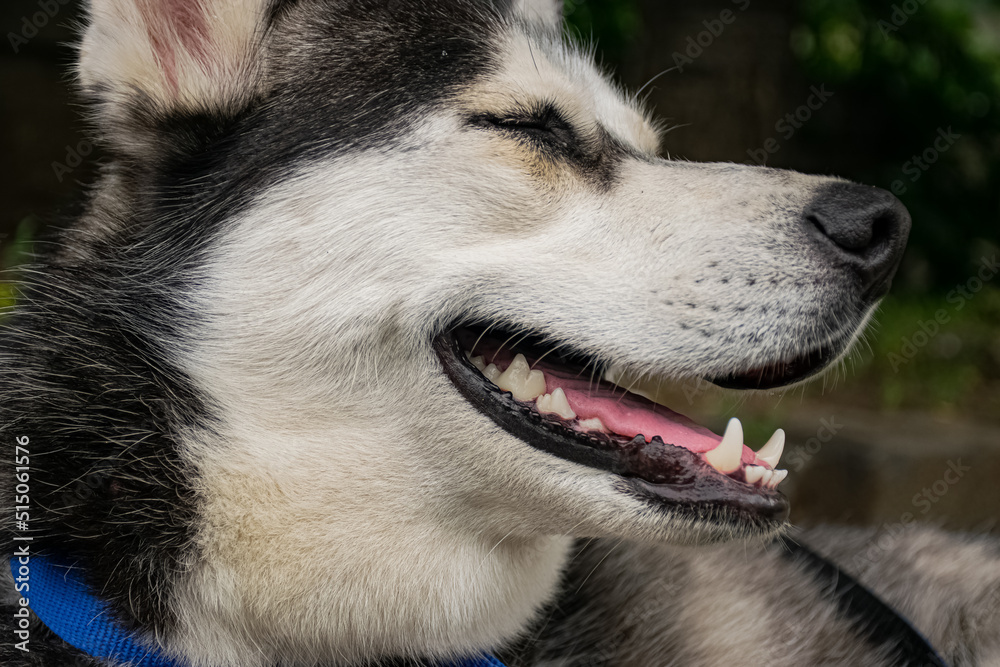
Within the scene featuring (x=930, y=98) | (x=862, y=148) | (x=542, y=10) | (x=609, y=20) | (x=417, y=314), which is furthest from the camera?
(x=862, y=148)

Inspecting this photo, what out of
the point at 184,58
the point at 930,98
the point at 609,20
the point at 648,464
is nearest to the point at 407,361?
the point at 648,464

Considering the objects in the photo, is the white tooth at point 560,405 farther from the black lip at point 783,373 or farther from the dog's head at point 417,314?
the black lip at point 783,373

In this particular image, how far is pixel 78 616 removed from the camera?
1911mm

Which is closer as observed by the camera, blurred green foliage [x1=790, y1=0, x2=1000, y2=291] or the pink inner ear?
the pink inner ear

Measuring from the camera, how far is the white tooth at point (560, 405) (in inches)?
80.3

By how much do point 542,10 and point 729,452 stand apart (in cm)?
164

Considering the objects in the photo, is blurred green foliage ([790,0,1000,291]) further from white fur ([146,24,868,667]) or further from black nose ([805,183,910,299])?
white fur ([146,24,868,667])

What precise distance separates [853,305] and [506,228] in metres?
0.82

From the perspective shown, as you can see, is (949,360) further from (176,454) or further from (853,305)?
(176,454)

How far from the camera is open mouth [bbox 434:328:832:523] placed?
6.45 feet

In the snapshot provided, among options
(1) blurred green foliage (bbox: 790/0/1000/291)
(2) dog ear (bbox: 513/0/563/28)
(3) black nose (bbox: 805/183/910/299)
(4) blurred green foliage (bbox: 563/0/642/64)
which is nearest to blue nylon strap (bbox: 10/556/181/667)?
(3) black nose (bbox: 805/183/910/299)

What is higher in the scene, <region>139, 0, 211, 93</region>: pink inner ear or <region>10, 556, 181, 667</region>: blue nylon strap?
<region>139, 0, 211, 93</region>: pink inner ear

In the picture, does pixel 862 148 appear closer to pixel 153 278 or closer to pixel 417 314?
pixel 417 314

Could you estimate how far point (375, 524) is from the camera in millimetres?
2021
